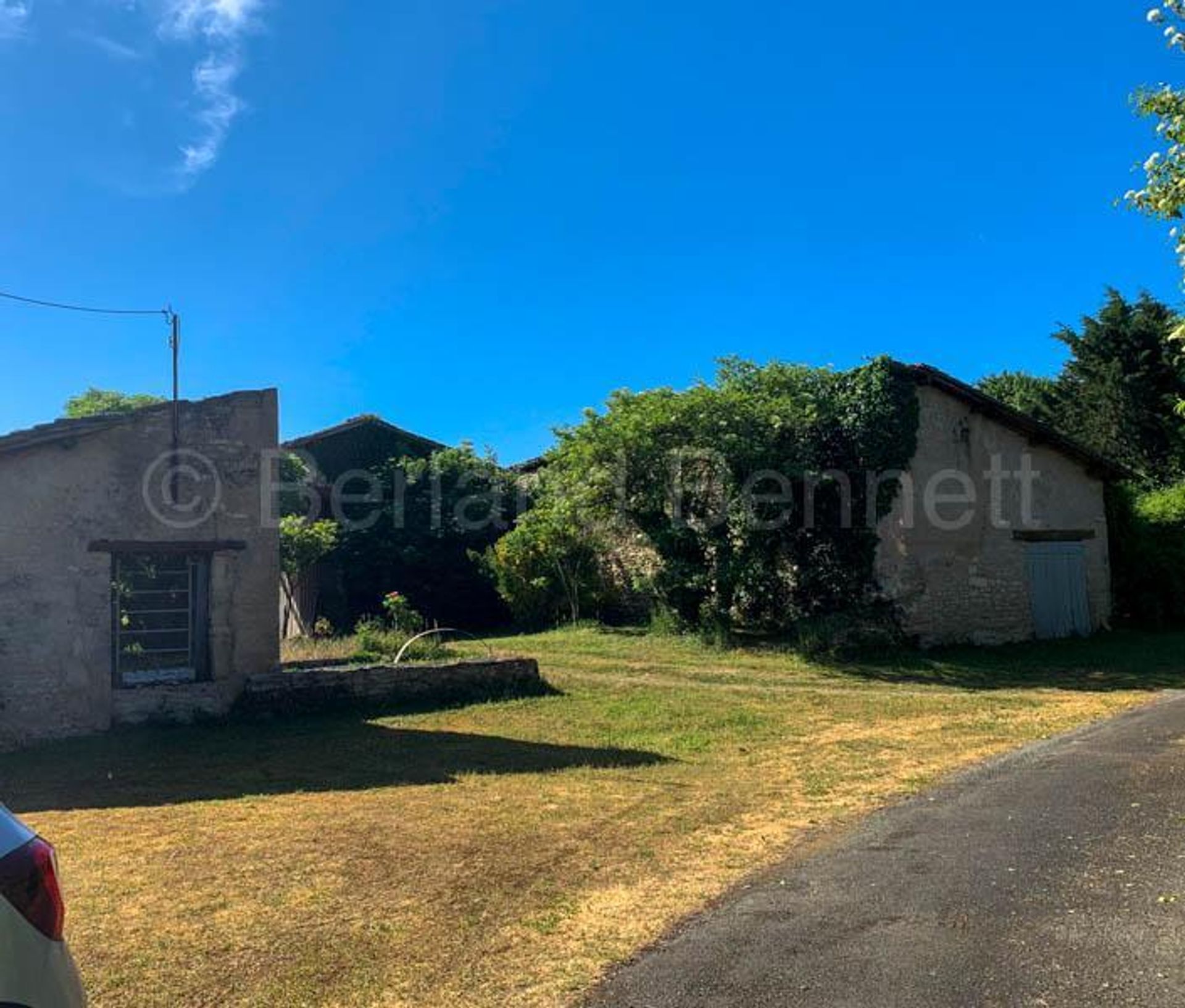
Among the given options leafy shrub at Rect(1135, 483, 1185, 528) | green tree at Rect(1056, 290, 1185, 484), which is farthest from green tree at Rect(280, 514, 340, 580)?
green tree at Rect(1056, 290, 1185, 484)

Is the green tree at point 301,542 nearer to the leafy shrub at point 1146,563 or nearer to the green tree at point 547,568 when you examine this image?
the green tree at point 547,568

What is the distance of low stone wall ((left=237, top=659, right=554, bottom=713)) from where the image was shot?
11812 millimetres

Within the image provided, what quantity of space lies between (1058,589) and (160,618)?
18.1m

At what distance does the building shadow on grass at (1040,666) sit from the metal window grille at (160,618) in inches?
398

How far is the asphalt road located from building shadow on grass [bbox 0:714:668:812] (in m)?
3.55

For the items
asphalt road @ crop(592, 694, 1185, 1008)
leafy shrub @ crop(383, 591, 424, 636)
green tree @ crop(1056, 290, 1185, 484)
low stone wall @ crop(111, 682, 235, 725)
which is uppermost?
green tree @ crop(1056, 290, 1185, 484)

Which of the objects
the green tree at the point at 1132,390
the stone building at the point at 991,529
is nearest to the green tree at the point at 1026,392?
the green tree at the point at 1132,390

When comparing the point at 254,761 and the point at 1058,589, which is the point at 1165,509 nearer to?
the point at 1058,589

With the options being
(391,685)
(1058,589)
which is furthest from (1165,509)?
(391,685)

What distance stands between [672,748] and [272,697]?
521 cm

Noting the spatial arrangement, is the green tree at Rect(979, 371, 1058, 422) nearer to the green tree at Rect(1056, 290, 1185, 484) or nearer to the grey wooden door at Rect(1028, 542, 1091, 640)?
the green tree at Rect(1056, 290, 1185, 484)

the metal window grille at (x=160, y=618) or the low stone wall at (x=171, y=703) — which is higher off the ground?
the metal window grille at (x=160, y=618)

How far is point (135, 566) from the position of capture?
11336 mm

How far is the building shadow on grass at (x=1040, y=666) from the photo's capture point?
15.0 meters
